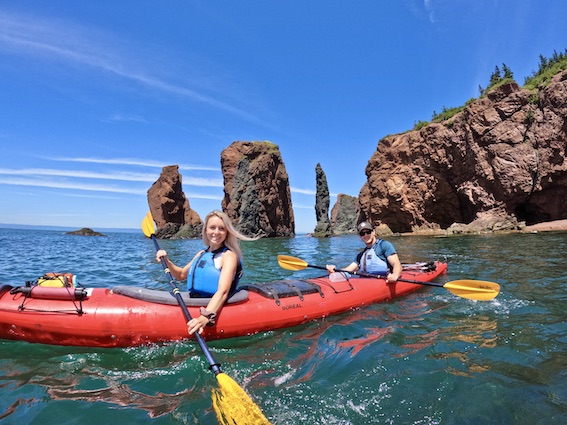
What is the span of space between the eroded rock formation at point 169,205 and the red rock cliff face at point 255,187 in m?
10.8

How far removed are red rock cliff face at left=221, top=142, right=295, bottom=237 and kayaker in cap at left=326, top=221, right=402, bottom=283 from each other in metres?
41.5

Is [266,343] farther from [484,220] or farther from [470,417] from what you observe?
[484,220]

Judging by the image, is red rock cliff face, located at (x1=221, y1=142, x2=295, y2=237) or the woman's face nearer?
the woman's face

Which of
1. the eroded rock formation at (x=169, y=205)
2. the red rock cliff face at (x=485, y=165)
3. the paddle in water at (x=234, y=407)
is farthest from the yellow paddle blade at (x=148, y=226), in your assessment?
the eroded rock formation at (x=169, y=205)

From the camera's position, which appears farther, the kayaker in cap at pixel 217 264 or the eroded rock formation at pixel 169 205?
the eroded rock formation at pixel 169 205

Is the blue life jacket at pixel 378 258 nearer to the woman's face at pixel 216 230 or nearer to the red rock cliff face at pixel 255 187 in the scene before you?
the woman's face at pixel 216 230

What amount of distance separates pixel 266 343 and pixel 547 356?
9.85 ft

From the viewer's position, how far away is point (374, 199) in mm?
36312

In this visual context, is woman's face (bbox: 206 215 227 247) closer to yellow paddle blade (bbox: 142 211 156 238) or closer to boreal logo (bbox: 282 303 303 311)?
boreal logo (bbox: 282 303 303 311)

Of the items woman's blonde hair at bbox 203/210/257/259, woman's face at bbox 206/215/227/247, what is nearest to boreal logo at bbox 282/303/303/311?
woman's blonde hair at bbox 203/210/257/259

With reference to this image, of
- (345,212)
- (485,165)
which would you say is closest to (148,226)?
(485,165)

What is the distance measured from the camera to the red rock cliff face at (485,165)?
24.2 metres

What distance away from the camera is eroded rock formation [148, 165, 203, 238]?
60406mm

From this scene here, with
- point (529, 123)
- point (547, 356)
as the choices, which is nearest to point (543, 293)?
point (547, 356)
